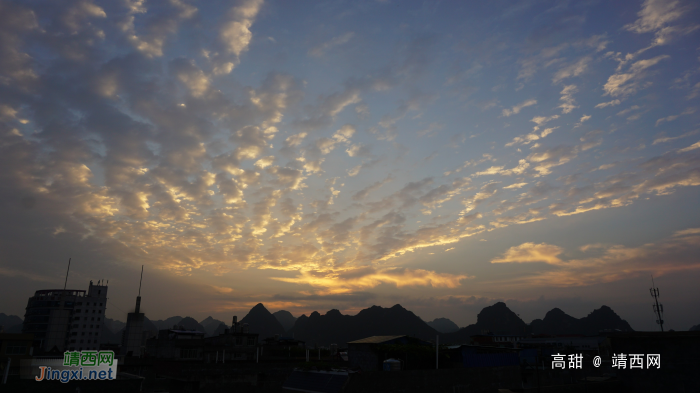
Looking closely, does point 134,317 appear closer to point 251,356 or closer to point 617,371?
point 251,356

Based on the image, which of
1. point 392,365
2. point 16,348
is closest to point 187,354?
point 16,348

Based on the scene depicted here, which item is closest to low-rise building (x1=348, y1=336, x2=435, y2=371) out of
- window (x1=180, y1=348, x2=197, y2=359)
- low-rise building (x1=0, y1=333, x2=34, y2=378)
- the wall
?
the wall

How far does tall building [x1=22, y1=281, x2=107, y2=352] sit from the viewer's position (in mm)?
146250

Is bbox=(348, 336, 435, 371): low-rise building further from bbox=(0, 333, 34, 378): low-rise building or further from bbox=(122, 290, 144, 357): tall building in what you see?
bbox=(122, 290, 144, 357): tall building

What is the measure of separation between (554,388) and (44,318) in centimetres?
18274

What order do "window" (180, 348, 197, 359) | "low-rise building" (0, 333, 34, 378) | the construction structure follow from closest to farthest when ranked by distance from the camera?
"low-rise building" (0, 333, 34, 378), "window" (180, 348, 197, 359), the construction structure

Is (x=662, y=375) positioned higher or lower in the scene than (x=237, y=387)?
higher

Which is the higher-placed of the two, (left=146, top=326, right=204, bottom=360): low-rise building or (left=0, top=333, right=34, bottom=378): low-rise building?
(left=0, top=333, right=34, bottom=378): low-rise building

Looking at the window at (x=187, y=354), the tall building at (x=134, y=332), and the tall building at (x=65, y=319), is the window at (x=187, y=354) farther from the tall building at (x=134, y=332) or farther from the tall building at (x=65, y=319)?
the tall building at (x=65, y=319)

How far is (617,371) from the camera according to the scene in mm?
32625

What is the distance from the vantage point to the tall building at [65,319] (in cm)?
14625

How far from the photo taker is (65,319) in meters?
150

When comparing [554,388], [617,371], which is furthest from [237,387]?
[617,371]

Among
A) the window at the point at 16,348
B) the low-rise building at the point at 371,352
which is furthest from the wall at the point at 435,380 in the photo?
the window at the point at 16,348
